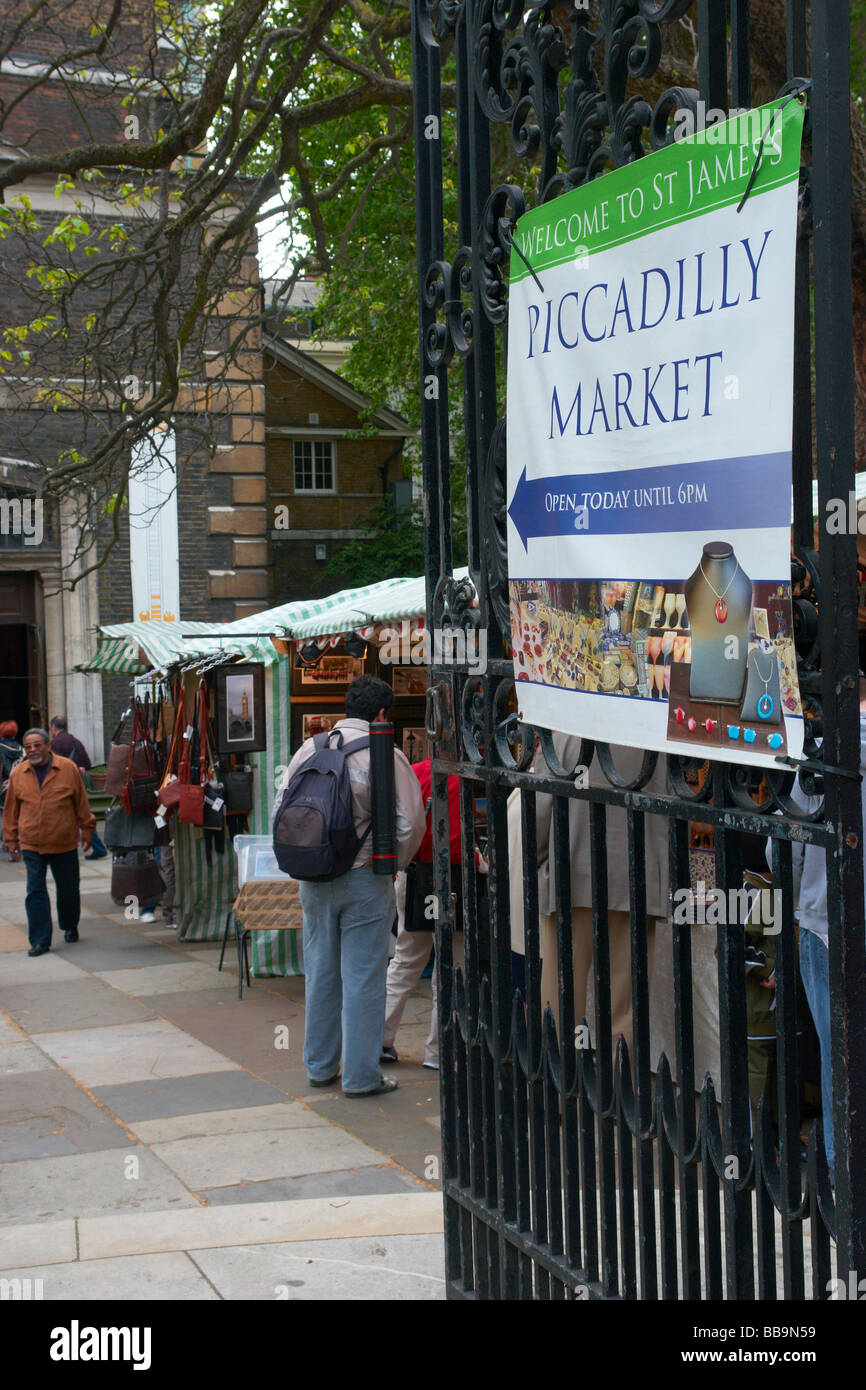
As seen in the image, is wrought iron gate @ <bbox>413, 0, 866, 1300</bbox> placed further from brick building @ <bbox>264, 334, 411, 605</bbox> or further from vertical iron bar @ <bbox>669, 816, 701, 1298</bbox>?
brick building @ <bbox>264, 334, 411, 605</bbox>

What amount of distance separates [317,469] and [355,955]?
23651mm

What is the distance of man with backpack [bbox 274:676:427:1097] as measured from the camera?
7.00 meters

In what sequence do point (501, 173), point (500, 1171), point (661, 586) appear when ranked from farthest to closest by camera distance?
point (501, 173) < point (500, 1171) < point (661, 586)

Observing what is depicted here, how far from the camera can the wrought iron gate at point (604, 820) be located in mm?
2299

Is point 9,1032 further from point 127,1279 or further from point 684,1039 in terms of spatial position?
point 684,1039

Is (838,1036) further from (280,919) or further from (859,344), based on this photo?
(280,919)

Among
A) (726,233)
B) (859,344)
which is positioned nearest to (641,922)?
(726,233)

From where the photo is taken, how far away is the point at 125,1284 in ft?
15.1

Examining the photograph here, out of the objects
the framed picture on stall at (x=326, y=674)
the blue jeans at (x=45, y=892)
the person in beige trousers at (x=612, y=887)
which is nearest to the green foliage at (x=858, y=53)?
the framed picture on stall at (x=326, y=674)

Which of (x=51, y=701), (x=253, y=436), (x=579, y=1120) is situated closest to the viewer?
(x=579, y=1120)

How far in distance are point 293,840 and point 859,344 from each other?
4.47 m

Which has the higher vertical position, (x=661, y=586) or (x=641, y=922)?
(x=661, y=586)

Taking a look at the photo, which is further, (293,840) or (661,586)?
(293,840)

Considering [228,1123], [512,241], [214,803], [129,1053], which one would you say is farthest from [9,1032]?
[512,241]
